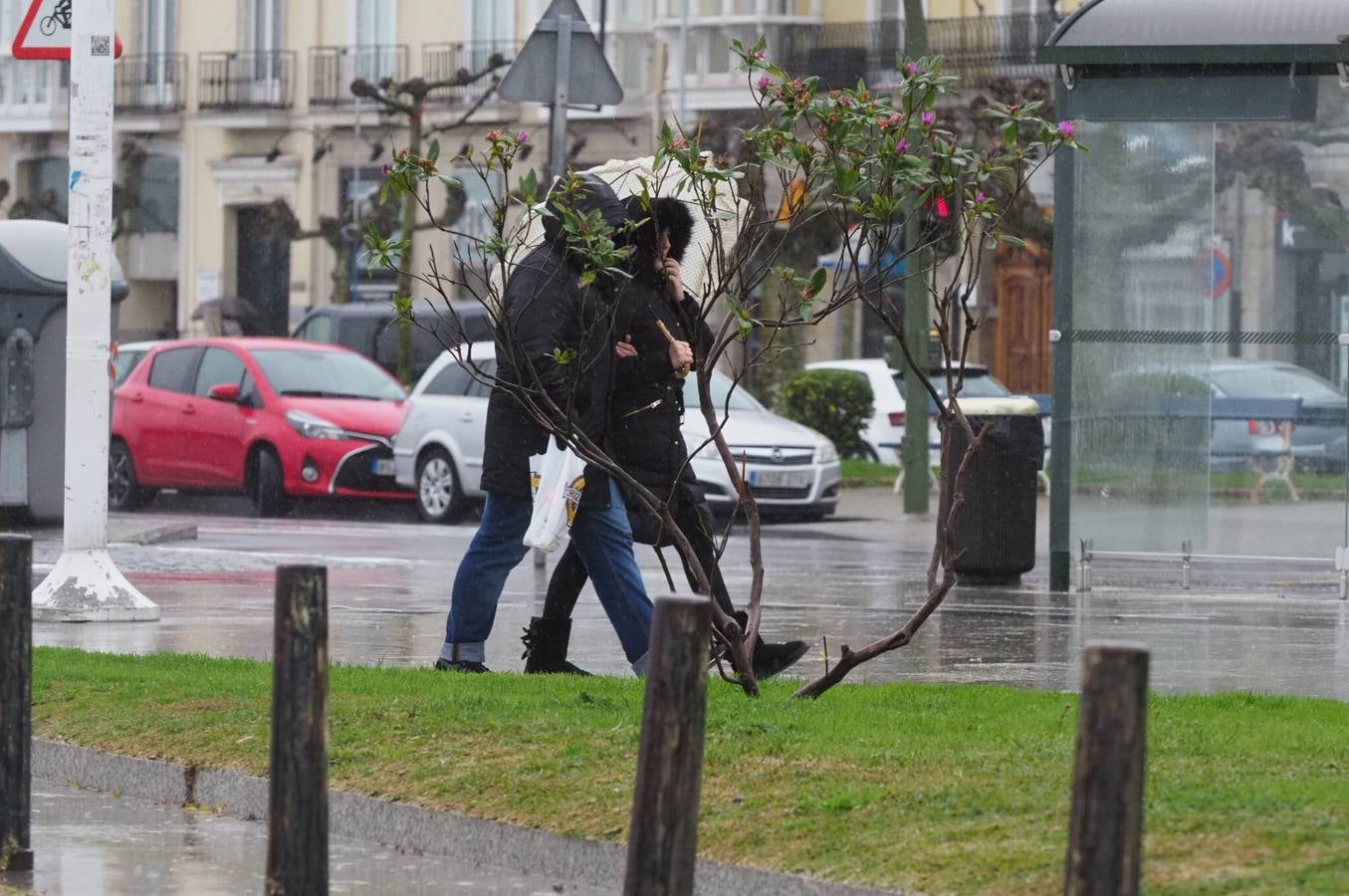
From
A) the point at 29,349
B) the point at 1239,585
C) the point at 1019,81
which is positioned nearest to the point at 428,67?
the point at 1019,81

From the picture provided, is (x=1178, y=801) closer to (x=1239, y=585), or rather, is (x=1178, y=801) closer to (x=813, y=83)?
(x=813, y=83)

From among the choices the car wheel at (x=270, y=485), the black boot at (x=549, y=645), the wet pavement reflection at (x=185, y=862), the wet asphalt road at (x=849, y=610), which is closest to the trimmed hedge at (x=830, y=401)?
the car wheel at (x=270, y=485)

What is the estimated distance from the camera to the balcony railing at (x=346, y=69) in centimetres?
4684

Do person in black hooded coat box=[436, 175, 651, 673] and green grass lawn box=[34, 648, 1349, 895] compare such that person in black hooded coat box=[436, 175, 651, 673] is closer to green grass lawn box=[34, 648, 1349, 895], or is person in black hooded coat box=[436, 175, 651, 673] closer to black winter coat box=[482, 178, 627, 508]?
black winter coat box=[482, 178, 627, 508]

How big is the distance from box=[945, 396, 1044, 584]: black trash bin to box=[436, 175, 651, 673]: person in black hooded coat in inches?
197

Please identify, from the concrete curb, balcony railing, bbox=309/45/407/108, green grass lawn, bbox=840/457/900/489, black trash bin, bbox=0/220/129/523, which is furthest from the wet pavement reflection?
balcony railing, bbox=309/45/407/108

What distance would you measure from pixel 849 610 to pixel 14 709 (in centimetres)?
697

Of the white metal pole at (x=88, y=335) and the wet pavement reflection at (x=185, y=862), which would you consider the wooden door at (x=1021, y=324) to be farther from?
the wet pavement reflection at (x=185, y=862)

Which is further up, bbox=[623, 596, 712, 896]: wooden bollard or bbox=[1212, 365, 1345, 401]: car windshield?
bbox=[1212, 365, 1345, 401]: car windshield

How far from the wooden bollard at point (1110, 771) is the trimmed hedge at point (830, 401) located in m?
24.7

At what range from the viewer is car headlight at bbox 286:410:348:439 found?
872 inches

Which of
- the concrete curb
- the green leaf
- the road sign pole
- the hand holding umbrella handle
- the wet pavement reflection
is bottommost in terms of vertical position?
the wet pavement reflection

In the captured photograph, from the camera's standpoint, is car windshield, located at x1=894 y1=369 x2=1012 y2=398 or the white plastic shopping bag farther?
car windshield, located at x1=894 y1=369 x2=1012 y2=398

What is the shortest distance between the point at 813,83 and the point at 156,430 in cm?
1623
